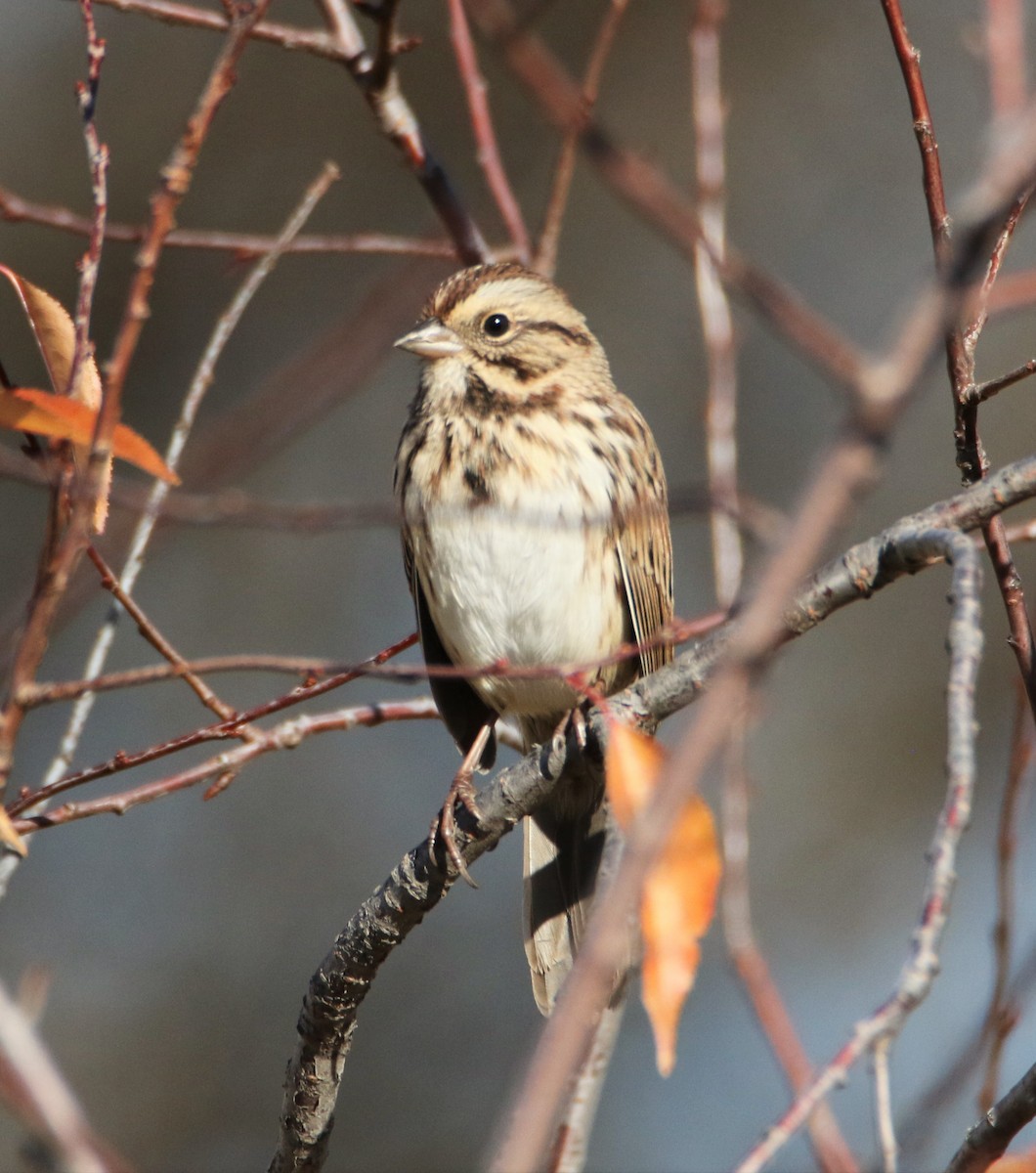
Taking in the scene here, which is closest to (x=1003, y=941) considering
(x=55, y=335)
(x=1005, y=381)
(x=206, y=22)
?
(x=1005, y=381)

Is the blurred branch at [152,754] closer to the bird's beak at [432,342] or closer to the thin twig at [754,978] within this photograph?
the thin twig at [754,978]

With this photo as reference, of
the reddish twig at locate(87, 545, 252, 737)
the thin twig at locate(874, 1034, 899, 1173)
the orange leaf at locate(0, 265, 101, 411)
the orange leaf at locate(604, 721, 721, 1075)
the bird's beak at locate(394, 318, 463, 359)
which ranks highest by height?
the bird's beak at locate(394, 318, 463, 359)

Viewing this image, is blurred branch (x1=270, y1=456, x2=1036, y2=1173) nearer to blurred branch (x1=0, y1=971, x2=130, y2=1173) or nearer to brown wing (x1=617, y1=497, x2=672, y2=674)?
brown wing (x1=617, y1=497, x2=672, y2=674)

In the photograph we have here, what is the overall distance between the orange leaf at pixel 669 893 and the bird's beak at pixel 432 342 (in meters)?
2.25

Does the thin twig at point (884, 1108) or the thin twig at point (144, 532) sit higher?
the thin twig at point (144, 532)

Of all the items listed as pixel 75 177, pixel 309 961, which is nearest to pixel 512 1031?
pixel 309 961

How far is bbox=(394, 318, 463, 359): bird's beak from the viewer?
4004 millimetres

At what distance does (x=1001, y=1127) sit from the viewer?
2215 mm

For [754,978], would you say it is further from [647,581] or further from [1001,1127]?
[647,581]

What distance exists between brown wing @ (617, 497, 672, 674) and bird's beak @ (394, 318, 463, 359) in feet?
2.17

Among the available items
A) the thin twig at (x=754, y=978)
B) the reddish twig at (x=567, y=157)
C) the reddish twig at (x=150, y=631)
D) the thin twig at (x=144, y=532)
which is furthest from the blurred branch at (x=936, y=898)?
the reddish twig at (x=567, y=157)

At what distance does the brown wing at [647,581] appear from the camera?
4.11 meters

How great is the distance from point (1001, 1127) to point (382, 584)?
21.5 ft

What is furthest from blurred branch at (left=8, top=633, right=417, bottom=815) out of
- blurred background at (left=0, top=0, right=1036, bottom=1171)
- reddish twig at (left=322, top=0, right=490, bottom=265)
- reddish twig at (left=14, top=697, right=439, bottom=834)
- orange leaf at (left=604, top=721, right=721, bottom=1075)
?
blurred background at (left=0, top=0, right=1036, bottom=1171)
